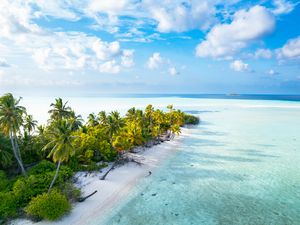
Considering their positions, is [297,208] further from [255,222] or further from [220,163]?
[220,163]

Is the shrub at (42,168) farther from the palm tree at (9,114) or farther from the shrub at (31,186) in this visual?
the palm tree at (9,114)

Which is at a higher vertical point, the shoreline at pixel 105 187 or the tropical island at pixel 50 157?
the tropical island at pixel 50 157

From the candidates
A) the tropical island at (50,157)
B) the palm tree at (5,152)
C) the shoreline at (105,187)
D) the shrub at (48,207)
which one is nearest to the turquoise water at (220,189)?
the shoreline at (105,187)

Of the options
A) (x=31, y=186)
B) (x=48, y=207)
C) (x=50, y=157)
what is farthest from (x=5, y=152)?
(x=48, y=207)

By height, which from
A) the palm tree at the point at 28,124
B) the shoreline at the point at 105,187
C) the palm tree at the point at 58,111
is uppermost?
the palm tree at the point at 58,111

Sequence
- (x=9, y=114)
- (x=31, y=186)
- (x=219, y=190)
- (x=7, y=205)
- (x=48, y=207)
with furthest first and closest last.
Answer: (x=219, y=190)
(x=9, y=114)
(x=31, y=186)
(x=7, y=205)
(x=48, y=207)

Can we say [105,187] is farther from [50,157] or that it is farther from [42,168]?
[50,157]

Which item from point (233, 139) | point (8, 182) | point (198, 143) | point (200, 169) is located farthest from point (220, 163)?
point (8, 182)

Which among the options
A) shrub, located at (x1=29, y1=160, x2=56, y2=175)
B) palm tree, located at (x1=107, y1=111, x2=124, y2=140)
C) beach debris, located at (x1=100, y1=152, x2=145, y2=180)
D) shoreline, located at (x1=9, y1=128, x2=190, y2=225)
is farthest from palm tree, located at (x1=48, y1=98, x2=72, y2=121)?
shoreline, located at (x1=9, y1=128, x2=190, y2=225)
